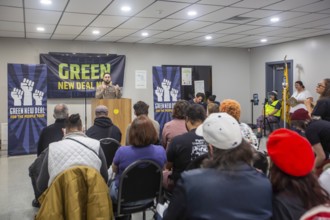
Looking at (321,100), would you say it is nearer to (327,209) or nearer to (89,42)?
(327,209)

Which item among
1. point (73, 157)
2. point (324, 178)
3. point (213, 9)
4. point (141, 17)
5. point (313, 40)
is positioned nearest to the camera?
point (324, 178)

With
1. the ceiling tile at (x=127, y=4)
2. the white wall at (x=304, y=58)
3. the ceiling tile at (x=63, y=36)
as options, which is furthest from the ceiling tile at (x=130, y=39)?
the white wall at (x=304, y=58)

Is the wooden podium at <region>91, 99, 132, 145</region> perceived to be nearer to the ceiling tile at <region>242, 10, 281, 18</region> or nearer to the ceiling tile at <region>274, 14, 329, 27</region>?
the ceiling tile at <region>242, 10, 281, 18</region>

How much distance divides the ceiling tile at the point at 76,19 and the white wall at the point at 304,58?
5942 millimetres

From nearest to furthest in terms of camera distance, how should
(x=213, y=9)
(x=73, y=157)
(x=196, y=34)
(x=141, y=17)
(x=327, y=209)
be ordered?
(x=327, y=209)
(x=73, y=157)
(x=213, y=9)
(x=141, y=17)
(x=196, y=34)

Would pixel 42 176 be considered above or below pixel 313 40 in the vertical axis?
below

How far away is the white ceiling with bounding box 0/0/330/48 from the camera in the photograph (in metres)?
5.14

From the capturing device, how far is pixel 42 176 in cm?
258

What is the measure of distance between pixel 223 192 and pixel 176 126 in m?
2.27

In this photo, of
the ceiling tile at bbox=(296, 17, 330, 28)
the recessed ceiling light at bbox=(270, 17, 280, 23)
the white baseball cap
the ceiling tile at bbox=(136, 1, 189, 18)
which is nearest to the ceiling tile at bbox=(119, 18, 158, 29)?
the ceiling tile at bbox=(136, 1, 189, 18)

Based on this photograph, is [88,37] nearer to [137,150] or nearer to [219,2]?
[219,2]

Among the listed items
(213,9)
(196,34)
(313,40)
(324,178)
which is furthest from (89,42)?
(324,178)

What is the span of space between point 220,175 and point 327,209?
413 mm

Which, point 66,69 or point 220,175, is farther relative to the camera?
point 66,69
